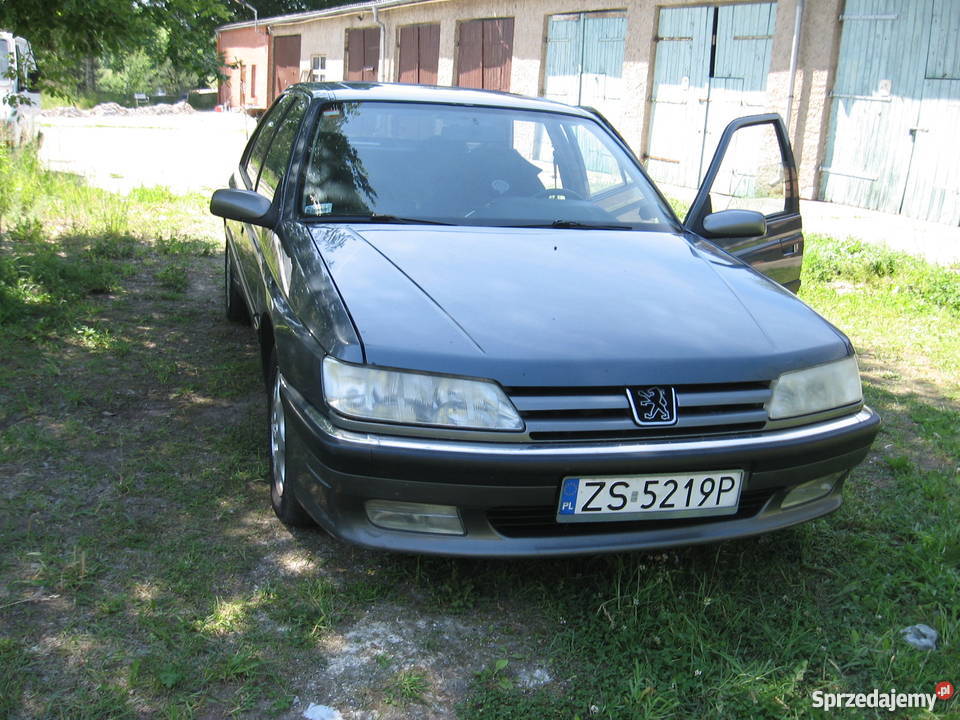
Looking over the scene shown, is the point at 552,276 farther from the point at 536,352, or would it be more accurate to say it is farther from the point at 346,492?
the point at 346,492

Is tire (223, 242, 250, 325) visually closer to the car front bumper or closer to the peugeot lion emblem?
the car front bumper

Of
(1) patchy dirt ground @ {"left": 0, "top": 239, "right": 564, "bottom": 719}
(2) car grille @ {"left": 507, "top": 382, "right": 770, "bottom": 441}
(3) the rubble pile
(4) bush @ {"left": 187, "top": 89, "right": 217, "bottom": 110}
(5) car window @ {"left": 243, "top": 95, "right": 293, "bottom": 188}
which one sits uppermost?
(4) bush @ {"left": 187, "top": 89, "right": 217, "bottom": 110}

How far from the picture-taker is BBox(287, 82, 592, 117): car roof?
4035mm

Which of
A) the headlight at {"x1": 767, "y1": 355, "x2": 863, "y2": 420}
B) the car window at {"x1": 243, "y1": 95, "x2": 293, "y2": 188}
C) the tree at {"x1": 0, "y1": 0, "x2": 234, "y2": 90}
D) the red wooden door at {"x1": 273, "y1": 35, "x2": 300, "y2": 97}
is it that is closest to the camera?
the headlight at {"x1": 767, "y1": 355, "x2": 863, "y2": 420}

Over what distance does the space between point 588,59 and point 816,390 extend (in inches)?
549

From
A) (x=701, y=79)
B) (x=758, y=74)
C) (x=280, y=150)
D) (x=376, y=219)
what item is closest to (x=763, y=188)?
(x=376, y=219)

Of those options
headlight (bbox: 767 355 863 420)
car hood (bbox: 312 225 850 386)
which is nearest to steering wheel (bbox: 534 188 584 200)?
car hood (bbox: 312 225 850 386)

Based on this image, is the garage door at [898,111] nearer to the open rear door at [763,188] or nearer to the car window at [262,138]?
the open rear door at [763,188]

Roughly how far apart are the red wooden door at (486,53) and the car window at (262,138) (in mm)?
12401

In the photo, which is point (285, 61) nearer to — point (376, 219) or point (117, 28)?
point (117, 28)

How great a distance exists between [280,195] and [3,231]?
211 inches

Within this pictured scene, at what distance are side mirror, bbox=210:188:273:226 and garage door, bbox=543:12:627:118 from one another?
1222 cm

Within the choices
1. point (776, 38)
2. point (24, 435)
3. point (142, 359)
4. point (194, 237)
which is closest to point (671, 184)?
point (776, 38)

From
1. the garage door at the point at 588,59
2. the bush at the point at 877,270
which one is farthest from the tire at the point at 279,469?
the garage door at the point at 588,59
